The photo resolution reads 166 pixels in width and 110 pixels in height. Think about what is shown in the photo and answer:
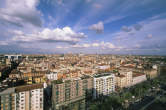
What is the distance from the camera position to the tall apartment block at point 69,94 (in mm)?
20781

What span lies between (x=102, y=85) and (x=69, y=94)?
1059 cm

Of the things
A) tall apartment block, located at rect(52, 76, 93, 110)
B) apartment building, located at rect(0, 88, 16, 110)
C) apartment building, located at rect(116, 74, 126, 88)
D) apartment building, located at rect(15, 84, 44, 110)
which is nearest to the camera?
apartment building, located at rect(0, 88, 16, 110)

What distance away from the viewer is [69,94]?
22219 mm

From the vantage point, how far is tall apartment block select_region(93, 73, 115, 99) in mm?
26578

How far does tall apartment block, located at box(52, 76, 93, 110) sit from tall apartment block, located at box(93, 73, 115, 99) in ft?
13.0

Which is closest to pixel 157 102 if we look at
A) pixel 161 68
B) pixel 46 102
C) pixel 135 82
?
pixel 135 82

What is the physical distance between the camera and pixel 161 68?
56.7m

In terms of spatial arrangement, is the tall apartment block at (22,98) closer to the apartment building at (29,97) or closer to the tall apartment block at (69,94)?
the apartment building at (29,97)

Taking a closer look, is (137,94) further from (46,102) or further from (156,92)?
(46,102)

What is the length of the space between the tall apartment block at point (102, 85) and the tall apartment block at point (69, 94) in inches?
156

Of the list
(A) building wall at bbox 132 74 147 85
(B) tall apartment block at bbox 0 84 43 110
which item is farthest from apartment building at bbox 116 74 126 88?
(B) tall apartment block at bbox 0 84 43 110

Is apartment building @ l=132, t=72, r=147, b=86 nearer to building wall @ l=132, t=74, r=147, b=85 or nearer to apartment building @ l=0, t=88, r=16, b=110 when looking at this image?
building wall @ l=132, t=74, r=147, b=85

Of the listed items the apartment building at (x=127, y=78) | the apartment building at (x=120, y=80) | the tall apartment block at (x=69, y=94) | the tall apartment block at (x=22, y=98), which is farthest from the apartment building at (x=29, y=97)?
the apartment building at (x=127, y=78)

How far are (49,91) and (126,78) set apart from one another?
92.0 feet
